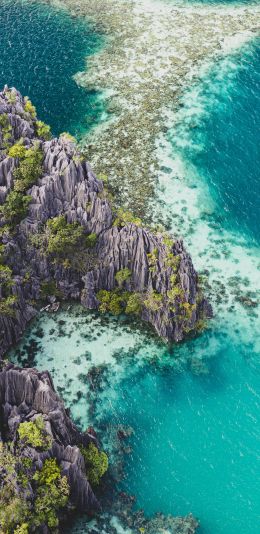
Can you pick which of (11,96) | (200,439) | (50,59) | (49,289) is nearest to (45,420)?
(200,439)

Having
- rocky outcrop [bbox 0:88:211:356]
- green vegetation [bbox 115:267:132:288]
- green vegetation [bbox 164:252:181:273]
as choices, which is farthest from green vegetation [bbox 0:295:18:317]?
green vegetation [bbox 164:252:181:273]

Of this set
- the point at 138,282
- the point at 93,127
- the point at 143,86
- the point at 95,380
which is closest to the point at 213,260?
the point at 138,282

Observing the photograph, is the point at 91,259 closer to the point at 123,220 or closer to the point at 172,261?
the point at 123,220

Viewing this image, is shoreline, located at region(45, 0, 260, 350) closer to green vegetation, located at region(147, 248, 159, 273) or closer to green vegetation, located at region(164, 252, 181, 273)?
green vegetation, located at region(164, 252, 181, 273)

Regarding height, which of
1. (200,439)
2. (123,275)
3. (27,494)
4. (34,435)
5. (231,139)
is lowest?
(200,439)

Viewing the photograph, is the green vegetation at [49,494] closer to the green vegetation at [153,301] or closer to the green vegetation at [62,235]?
the green vegetation at [153,301]
